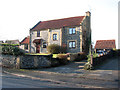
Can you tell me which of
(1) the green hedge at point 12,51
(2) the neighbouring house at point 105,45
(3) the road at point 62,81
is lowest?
(3) the road at point 62,81

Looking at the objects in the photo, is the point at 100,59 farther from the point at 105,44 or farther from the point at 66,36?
Result: the point at 105,44

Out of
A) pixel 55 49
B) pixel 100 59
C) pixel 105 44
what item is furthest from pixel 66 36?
pixel 105 44

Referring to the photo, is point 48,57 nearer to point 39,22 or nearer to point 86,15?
point 86,15

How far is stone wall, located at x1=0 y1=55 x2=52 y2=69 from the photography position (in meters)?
13.0

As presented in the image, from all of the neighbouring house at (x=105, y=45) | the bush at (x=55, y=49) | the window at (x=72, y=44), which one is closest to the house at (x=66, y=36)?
the window at (x=72, y=44)

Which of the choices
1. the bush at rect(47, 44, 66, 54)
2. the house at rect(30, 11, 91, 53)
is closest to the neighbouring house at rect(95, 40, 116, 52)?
the house at rect(30, 11, 91, 53)

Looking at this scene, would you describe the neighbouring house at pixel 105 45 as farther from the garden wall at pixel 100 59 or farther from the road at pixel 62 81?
the road at pixel 62 81

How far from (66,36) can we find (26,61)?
13.3 metres


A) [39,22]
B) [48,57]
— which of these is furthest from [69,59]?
[39,22]

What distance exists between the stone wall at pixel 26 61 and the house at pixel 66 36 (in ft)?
35.7

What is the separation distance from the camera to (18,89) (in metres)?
5.67

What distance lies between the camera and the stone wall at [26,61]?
12953 mm

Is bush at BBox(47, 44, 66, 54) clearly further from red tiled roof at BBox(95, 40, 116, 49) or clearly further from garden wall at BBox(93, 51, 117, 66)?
red tiled roof at BBox(95, 40, 116, 49)

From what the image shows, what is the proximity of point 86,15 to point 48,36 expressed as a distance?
991 centimetres
